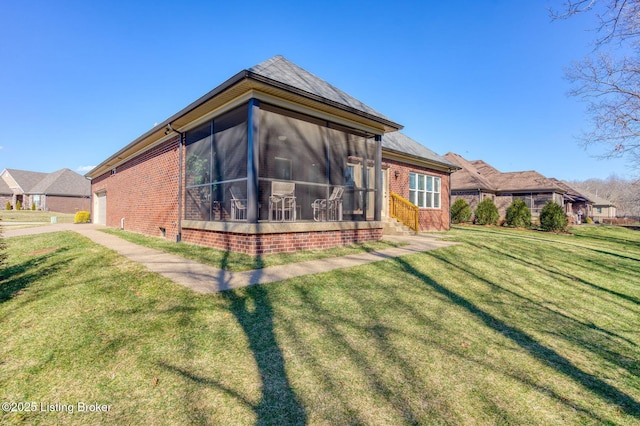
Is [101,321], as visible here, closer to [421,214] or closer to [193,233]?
[193,233]

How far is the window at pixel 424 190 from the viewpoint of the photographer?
15353 millimetres

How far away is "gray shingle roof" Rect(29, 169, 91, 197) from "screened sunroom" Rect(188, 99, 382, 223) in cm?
4445

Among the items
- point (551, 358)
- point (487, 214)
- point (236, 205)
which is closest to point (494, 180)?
point (487, 214)

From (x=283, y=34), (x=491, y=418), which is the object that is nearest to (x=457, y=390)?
(x=491, y=418)

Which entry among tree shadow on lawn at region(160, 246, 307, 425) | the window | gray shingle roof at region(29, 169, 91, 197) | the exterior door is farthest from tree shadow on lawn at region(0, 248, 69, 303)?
gray shingle roof at region(29, 169, 91, 197)

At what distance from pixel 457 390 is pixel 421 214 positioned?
13478mm

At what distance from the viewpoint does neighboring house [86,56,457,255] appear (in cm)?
715

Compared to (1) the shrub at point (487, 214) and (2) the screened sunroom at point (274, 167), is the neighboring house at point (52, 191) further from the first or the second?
(1) the shrub at point (487, 214)

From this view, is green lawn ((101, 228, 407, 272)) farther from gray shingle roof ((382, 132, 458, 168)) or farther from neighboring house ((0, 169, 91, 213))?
neighboring house ((0, 169, 91, 213))

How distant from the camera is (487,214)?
22.5m

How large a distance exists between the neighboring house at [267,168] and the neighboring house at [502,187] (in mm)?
12365

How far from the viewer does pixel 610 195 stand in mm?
95188

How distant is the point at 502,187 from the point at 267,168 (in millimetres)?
26903

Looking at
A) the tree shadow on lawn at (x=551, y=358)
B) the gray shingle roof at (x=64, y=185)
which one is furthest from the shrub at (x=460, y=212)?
the gray shingle roof at (x=64, y=185)
